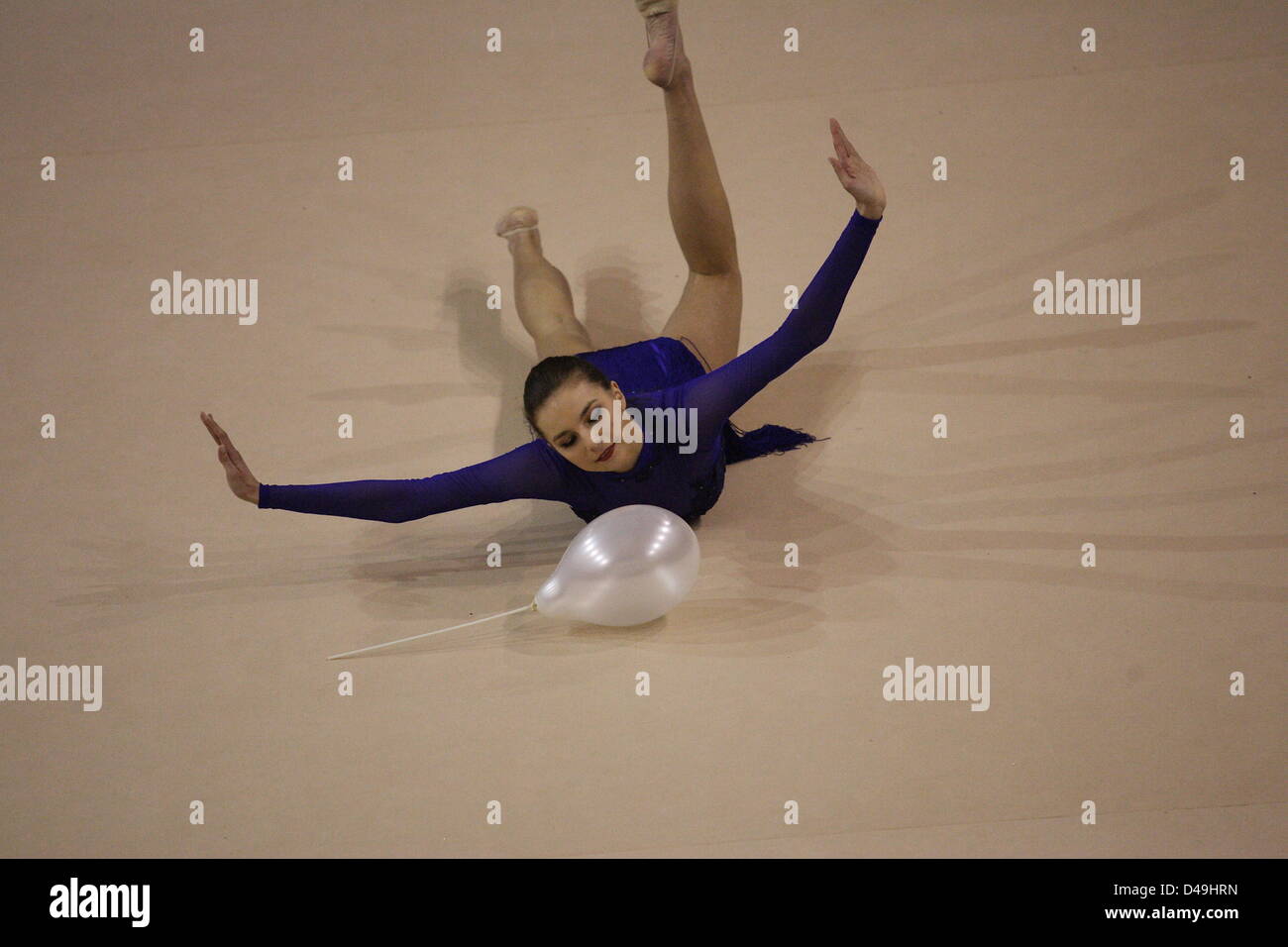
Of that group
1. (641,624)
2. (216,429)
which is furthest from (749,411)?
(216,429)

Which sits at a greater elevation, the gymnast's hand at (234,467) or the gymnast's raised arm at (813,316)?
the gymnast's raised arm at (813,316)

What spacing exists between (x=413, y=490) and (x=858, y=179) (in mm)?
943

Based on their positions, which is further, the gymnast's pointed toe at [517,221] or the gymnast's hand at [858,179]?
the gymnast's pointed toe at [517,221]

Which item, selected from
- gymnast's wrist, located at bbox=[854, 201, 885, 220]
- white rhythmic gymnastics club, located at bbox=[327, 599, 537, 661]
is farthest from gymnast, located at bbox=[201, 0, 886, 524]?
white rhythmic gymnastics club, located at bbox=[327, 599, 537, 661]

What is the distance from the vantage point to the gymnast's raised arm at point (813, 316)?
2.04 m

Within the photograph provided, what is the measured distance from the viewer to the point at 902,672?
6.84 feet

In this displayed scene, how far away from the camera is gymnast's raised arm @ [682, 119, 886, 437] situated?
6.69 feet

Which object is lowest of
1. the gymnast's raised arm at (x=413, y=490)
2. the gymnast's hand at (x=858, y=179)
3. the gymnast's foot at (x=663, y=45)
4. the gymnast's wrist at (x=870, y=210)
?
the gymnast's raised arm at (x=413, y=490)

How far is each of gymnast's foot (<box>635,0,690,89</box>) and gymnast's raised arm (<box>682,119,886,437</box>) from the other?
20.0 inches

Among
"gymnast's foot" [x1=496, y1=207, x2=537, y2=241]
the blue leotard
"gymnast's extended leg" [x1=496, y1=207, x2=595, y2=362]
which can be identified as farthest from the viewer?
"gymnast's foot" [x1=496, y1=207, x2=537, y2=241]

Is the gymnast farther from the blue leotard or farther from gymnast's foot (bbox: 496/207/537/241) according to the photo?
gymnast's foot (bbox: 496/207/537/241)

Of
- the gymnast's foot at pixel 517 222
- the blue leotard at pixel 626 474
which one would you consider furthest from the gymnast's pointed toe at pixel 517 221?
the blue leotard at pixel 626 474

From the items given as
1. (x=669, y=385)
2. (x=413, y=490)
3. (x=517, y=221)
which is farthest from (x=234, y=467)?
(x=517, y=221)

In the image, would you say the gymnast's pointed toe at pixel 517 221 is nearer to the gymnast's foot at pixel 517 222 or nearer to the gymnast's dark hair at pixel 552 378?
the gymnast's foot at pixel 517 222
